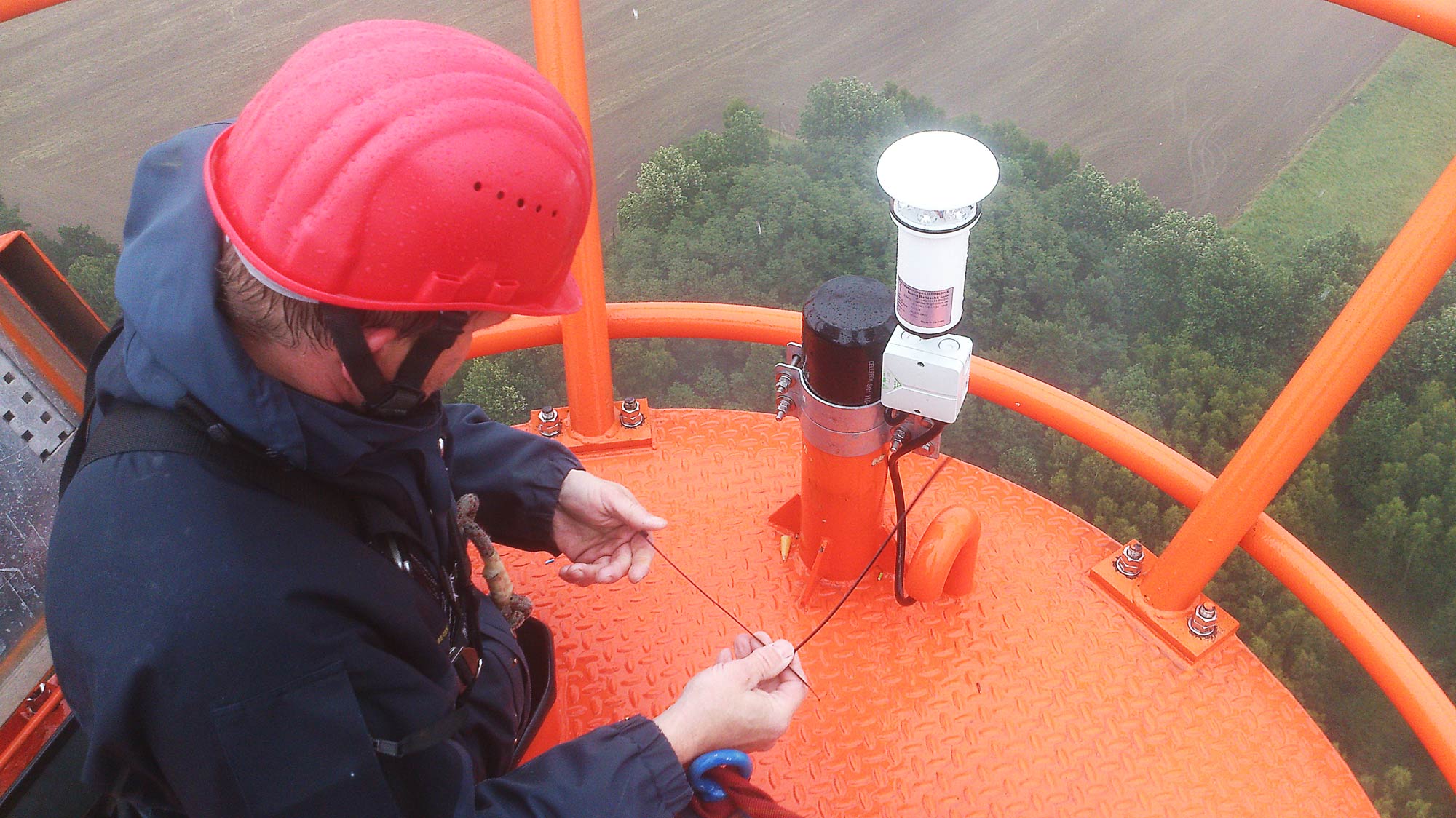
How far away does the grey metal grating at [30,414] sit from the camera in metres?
2.28

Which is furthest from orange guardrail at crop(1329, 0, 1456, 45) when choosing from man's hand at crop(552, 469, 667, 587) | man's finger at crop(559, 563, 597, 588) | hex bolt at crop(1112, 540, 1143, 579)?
man's finger at crop(559, 563, 597, 588)

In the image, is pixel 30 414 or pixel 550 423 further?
pixel 550 423

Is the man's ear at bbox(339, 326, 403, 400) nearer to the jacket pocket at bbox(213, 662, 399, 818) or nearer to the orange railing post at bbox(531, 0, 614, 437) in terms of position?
the jacket pocket at bbox(213, 662, 399, 818)

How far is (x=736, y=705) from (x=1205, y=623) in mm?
1464

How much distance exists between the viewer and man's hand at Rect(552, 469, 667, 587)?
1981mm

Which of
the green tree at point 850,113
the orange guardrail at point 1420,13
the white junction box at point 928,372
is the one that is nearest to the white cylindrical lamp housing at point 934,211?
the white junction box at point 928,372

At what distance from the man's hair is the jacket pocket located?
0.41 metres

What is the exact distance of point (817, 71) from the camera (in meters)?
16.6

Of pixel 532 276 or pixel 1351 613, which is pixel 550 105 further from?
pixel 1351 613

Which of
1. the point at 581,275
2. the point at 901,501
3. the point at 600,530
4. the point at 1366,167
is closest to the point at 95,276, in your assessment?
the point at 581,275

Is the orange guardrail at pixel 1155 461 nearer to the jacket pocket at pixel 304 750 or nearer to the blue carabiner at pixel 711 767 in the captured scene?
the blue carabiner at pixel 711 767

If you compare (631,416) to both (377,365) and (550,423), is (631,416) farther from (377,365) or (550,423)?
(377,365)

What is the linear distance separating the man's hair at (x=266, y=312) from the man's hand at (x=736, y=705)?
0.82 meters

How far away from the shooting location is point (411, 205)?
1165 millimetres
